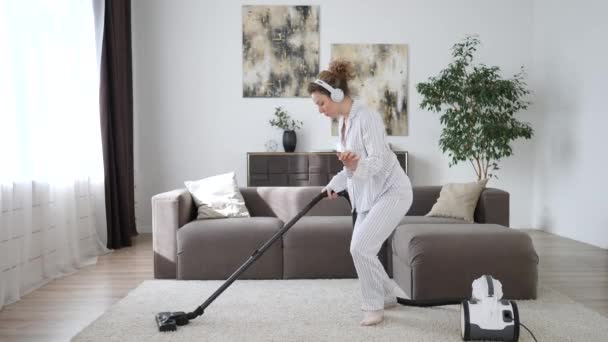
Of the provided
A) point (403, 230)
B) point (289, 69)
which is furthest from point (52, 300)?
point (289, 69)

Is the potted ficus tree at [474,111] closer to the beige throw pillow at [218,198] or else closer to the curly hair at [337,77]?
the beige throw pillow at [218,198]

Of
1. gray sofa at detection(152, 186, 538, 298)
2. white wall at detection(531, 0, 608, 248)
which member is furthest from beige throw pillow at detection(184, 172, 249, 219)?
white wall at detection(531, 0, 608, 248)

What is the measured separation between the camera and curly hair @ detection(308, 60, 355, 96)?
9.47ft

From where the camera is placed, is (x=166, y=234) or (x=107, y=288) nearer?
(x=107, y=288)

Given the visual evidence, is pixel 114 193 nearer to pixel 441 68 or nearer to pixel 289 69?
pixel 289 69

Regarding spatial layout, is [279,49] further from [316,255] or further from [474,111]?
[316,255]

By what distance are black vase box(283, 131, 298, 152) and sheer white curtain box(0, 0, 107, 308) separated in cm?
200

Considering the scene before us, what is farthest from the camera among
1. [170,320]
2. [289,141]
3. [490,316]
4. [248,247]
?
[289,141]

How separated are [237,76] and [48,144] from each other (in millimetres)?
2787

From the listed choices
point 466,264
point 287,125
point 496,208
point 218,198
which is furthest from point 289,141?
Result: point 466,264

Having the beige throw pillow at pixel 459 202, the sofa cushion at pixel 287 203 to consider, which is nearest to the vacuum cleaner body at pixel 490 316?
the beige throw pillow at pixel 459 202

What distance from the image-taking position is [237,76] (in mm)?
6605

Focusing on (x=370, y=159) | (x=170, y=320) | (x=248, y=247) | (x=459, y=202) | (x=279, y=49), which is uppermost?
(x=279, y=49)

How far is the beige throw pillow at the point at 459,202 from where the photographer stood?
4.18 m
